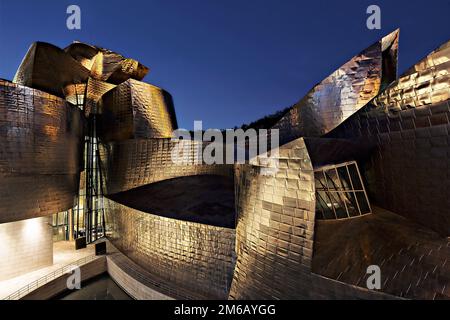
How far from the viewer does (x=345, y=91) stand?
28.0ft

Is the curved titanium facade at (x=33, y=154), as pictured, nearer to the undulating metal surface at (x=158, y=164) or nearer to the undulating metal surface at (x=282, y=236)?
the undulating metal surface at (x=158, y=164)

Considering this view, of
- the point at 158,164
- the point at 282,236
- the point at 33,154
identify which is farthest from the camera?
the point at 158,164

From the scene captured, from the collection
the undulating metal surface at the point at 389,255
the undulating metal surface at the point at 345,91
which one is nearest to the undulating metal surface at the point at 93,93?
the undulating metal surface at the point at 345,91

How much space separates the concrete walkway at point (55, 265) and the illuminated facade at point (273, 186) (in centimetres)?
120

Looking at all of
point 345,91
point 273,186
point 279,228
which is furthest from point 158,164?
point 345,91

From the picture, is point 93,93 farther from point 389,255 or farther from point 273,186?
point 389,255

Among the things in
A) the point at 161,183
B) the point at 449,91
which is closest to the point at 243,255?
the point at 449,91

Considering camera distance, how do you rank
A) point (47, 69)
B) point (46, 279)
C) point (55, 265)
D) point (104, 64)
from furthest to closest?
point (104, 64)
point (47, 69)
point (55, 265)
point (46, 279)

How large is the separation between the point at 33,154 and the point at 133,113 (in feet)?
14.5

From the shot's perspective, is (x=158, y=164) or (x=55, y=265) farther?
(x=158, y=164)

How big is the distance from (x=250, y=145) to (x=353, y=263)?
29.9 ft

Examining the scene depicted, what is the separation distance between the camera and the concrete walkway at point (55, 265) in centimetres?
805

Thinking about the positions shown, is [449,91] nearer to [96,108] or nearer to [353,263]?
[353,263]

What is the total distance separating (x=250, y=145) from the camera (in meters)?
12.3
